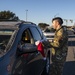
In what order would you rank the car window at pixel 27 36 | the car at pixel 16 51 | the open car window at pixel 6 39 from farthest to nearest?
1. the car window at pixel 27 36
2. the open car window at pixel 6 39
3. the car at pixel 16 51

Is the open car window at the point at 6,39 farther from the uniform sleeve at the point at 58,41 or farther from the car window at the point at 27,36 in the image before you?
the uniform sleeve at the point at 58,41

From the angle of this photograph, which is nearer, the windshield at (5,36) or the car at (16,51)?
the car at (16,51)

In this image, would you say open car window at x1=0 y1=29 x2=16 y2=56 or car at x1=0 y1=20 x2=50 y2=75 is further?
open car window at x1=0 y1=29 x2=16 y2=56

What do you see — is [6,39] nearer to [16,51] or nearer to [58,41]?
[16,51]

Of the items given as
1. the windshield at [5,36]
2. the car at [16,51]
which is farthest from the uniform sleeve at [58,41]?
the windshield at [5,36]

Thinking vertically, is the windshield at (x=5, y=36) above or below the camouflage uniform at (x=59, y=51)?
above

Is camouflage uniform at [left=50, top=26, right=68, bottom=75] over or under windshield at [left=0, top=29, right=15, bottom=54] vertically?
under

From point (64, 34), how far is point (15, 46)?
5.65 ft

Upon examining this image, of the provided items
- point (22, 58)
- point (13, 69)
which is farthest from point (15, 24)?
point (13, 69)

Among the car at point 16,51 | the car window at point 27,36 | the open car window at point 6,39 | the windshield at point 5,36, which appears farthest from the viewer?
the car window at point 27,36

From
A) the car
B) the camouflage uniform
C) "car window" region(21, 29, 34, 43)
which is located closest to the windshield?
the car

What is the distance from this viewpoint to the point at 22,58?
620 cm

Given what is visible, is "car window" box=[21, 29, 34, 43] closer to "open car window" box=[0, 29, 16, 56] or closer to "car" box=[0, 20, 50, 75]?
"car" box=[0, 20, 50, 75]

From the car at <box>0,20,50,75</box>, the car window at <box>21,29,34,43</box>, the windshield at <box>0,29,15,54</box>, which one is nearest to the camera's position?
the car at <box>0,20,50,75</box>
